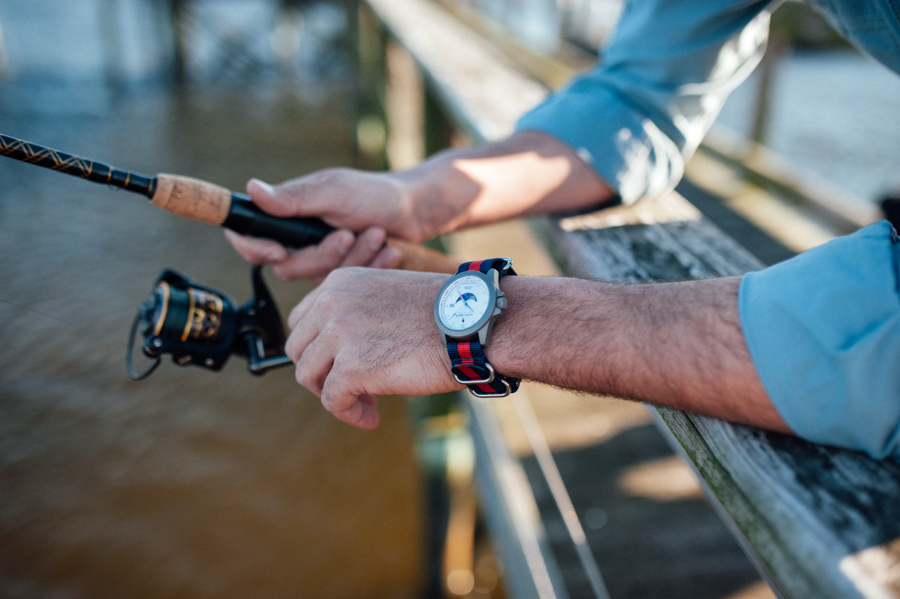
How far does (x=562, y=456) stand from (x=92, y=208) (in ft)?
11.1

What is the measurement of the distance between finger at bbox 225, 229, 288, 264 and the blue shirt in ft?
1.88

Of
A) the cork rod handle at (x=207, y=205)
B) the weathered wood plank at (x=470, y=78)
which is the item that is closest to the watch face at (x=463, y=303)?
the cork rod handle at (x=207, y=205)

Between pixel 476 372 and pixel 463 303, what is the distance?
9 cm

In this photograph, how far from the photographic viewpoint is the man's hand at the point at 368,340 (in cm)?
88

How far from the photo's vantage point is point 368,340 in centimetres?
91

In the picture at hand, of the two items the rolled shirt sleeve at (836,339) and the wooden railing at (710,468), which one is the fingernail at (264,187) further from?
the rolled shirt sleeve at (836,339)

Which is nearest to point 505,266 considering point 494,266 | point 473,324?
point 494,266

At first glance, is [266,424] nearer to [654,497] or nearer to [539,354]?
[654,497]

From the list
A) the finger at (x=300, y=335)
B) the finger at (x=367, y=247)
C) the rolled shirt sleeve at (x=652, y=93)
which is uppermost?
the rolled shirt sleeve at (x=652, y=93)

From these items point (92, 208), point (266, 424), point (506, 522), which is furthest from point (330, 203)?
point (92, 208)

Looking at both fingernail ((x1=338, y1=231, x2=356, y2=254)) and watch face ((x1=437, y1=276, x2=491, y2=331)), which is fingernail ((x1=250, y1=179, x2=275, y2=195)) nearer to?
fingernail ((x1=338, y1=231, x2=356, y2=254))

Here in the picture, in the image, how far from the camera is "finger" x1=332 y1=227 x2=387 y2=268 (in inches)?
49.2

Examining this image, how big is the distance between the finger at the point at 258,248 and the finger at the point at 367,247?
0.40 feet

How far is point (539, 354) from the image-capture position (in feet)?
2.66
